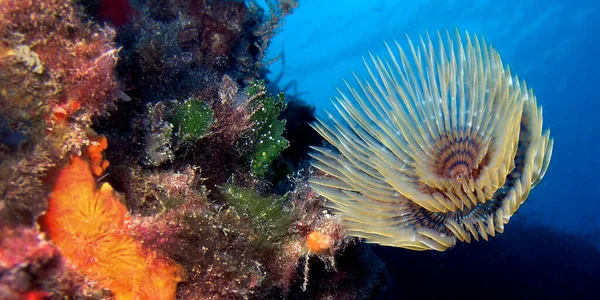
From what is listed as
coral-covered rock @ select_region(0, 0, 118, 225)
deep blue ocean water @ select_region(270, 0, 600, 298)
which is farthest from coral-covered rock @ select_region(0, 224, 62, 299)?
deep blue ocean water @ select_region(270, 0, 600, 298)

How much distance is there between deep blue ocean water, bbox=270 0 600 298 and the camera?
43.1 m

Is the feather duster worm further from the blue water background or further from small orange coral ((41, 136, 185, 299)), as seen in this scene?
the blue water background

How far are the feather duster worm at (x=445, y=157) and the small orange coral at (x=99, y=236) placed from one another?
63.9 inches

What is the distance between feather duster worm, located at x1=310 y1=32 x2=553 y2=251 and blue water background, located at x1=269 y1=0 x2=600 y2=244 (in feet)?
134

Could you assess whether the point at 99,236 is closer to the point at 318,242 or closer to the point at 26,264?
the point at 26,264

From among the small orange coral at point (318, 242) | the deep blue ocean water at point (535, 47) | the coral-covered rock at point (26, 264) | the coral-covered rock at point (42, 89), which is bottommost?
the coral-covered rock at point (26, 264)

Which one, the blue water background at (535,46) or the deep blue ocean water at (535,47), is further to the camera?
the blue water background at (535,46)

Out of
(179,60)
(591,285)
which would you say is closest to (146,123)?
(179,60)

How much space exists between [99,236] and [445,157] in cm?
272

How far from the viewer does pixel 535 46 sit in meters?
48.3

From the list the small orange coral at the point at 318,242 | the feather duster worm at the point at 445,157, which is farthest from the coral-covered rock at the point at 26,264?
the feather duster worm at the point at 445,157

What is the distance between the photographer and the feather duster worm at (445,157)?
9.53 ft

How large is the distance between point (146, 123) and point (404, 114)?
7.42 ft

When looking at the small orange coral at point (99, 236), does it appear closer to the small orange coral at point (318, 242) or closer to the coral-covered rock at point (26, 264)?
the coral-covered rock at point (26, 264)
